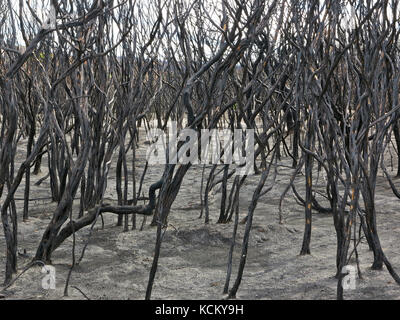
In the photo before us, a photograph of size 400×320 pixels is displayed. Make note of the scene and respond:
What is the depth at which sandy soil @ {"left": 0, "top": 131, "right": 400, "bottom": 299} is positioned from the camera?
2.99 m

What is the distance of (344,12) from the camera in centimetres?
386

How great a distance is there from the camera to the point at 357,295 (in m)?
2.85

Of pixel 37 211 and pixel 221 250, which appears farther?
pixel 37 211

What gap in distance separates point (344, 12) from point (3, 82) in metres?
2.34

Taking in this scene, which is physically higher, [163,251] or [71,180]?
[71,180]

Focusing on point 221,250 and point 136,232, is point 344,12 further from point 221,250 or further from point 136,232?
point 136,232

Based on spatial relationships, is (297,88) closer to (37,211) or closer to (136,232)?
(136,232)

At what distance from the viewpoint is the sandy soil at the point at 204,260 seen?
118 inches

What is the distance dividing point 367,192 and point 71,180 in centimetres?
160

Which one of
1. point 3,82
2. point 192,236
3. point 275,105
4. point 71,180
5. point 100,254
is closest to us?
point 3,82

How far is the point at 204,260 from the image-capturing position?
365 cm

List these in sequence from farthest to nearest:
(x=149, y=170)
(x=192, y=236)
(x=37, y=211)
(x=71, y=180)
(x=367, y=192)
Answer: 1. (x=149, y=170)
2. (x=37, y=211)
3. (x=192, y=236)
4. (x=71, y=180)
5. (x=367, y=192)

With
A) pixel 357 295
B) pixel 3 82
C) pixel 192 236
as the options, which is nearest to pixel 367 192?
pixel 357 295

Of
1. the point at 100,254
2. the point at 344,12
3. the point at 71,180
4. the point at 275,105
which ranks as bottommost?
the point at 100,254
